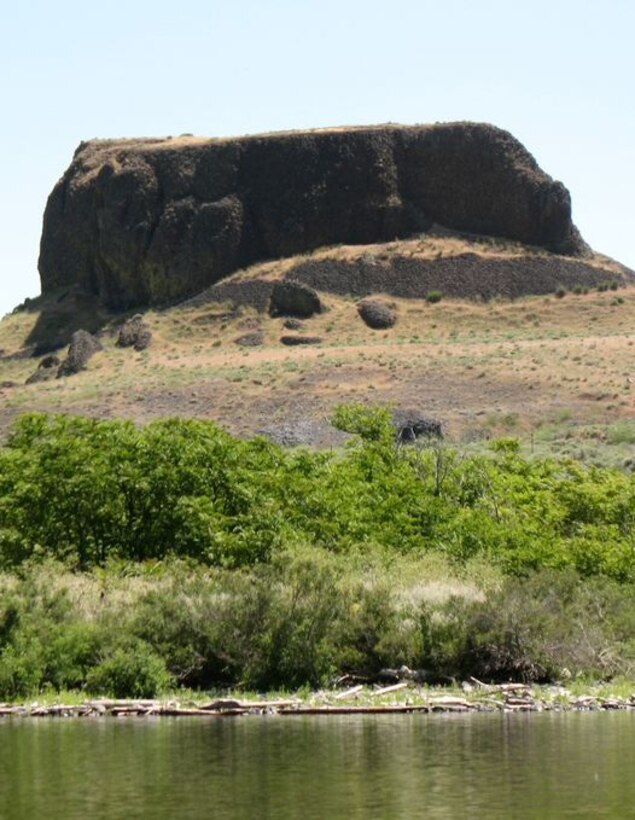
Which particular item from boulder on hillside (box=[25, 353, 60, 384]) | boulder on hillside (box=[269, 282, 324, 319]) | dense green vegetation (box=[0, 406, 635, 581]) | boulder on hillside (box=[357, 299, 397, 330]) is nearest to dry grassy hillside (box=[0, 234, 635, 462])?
boulder on hillside (box=[357, 299, 397, 330])

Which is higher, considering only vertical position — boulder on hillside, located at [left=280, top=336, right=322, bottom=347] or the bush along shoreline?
boulder on hillside, located at [left=280, top=336, right=322, bottom=347]

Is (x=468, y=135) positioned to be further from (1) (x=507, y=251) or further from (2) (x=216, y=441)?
(2) (x=216, y=441)

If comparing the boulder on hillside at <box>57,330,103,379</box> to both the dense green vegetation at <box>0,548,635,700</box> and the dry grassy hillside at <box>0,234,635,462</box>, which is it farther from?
the dense green vegetation at <box>0,548,635,700</box>

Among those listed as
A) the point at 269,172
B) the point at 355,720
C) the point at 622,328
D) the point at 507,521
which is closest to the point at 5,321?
the point at 269,172

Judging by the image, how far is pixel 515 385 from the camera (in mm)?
90062

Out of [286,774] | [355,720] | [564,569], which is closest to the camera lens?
[286,774]

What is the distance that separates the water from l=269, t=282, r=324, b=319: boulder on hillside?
84581 mm

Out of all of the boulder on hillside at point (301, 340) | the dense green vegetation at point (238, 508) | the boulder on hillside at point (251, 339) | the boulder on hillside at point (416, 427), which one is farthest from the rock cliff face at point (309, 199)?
the dense green vegetation at point (238, 508)

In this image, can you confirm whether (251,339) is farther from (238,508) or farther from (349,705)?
(349,705)

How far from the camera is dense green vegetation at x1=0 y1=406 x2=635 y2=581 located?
119ft

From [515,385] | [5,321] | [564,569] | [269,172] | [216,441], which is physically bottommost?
[564,569]

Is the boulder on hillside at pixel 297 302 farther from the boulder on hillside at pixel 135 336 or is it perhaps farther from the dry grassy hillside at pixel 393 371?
the boulder on hillside at pixel 135 336

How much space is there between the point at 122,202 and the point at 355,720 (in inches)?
3832

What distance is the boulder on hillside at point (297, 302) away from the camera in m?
109
